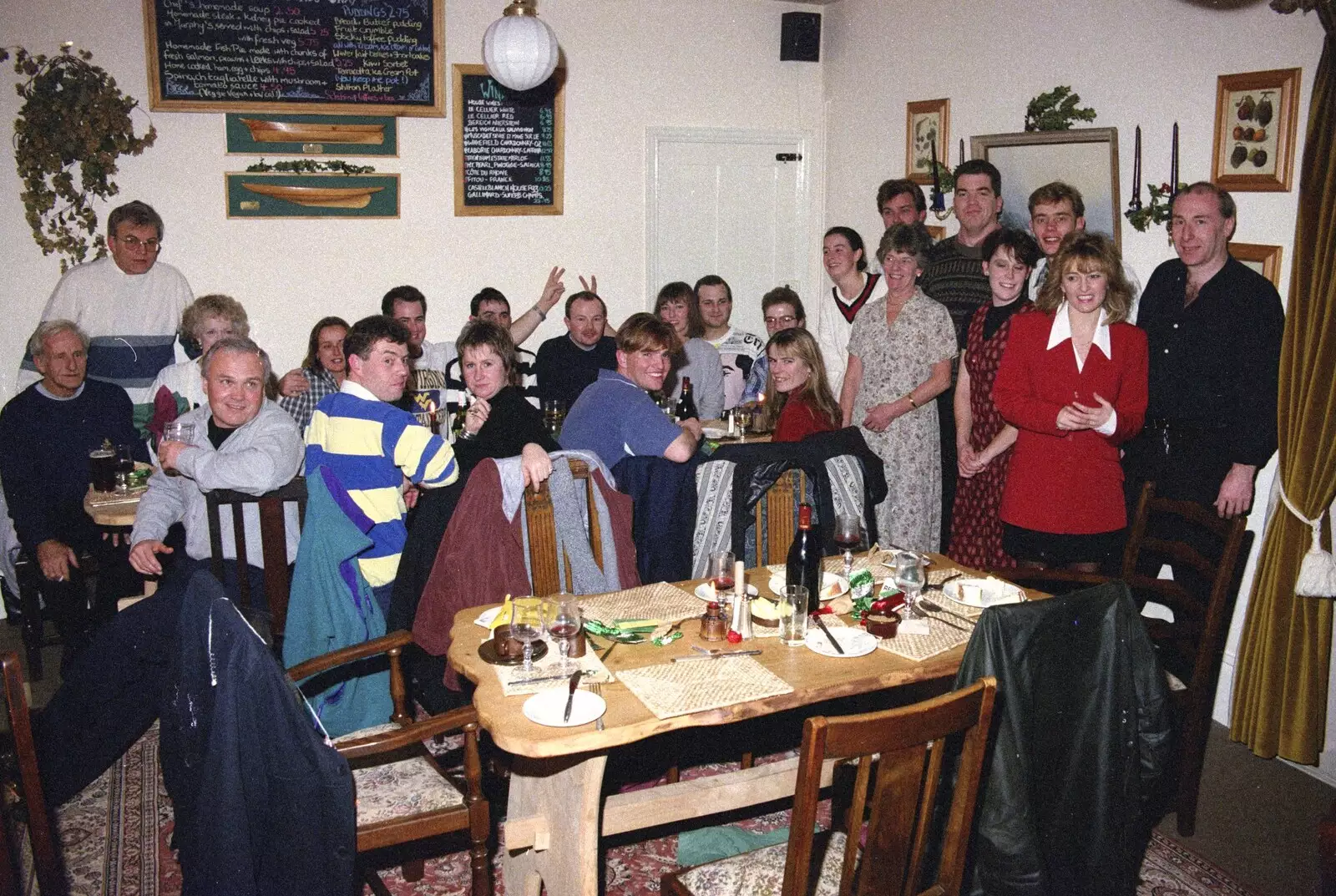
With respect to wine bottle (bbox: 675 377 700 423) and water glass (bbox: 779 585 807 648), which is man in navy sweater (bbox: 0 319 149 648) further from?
water glass (bbox: 779 585 807 648)

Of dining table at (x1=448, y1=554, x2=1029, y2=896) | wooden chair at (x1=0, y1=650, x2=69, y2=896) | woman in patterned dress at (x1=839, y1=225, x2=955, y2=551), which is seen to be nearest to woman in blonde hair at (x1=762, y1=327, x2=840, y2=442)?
woman in patterned dress at (x1=839, y1=225, x2=955, y2=551)

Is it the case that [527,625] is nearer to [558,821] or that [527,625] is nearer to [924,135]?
[558,821]

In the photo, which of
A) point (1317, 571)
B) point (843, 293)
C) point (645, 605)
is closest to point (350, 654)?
point (645, 605)

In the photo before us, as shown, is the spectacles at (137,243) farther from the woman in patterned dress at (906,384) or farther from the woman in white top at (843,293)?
the woman in patterned dress at (906,384)

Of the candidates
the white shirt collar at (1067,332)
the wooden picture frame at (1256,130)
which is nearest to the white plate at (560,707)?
the white shirt collar at (1067,332)

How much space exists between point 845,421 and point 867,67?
2.84m

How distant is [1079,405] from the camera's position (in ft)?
11.3

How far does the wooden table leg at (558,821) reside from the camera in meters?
2.28

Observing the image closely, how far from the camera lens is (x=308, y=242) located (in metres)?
5.84

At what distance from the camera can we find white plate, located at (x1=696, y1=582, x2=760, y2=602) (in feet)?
8.91

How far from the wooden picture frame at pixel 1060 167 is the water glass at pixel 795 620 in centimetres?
284

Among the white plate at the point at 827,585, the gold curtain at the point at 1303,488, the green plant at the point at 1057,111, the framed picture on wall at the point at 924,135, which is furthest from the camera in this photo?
the framed picture on wall at the point at 924,135

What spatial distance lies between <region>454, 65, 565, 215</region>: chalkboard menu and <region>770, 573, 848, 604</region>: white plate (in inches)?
156

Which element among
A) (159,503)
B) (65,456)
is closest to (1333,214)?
(159,503)
